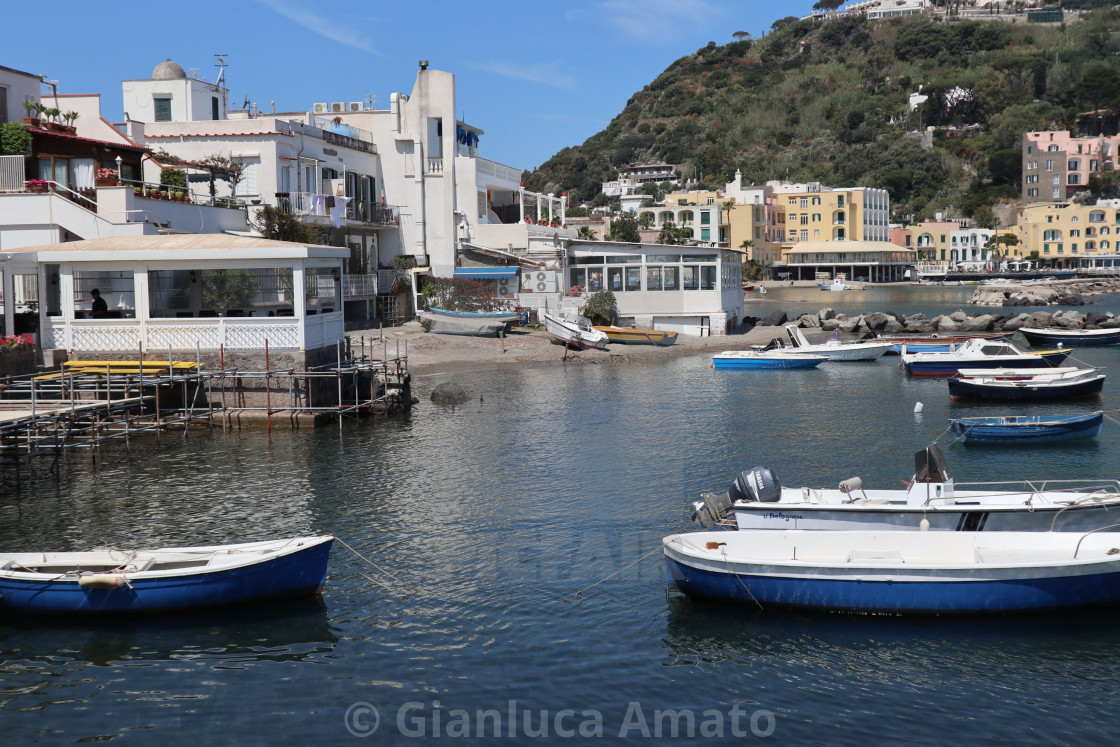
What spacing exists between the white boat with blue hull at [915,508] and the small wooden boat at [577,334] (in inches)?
1330

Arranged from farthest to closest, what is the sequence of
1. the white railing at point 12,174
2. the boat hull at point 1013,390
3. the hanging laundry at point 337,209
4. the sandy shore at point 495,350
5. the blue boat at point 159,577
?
the hanging laundry at point 337,209
the sandy shore at point 495,350
the boat hull at point 1013,390
the white railing at point 12,174
the blue boat at point 159,577

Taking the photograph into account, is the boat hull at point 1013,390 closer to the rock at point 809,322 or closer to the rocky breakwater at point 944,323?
the rocky breakwater at point 944,323

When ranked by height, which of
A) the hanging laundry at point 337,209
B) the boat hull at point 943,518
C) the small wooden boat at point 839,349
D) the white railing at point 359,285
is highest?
the hanging laundry at point 337,209

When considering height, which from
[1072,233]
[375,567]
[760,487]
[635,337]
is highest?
[1072,233]

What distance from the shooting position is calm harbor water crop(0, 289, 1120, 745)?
1227 cm

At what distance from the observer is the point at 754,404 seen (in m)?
36.3

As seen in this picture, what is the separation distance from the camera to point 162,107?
5256 centimetres

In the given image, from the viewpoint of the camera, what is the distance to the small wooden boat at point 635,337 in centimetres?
5356

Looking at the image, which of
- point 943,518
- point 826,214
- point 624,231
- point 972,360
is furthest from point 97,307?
point 826,214

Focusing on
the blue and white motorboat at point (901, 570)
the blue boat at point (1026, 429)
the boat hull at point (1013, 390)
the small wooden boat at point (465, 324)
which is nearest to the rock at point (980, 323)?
the boat hull at point (1013, 390)

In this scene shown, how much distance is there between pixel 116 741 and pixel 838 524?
437 inches

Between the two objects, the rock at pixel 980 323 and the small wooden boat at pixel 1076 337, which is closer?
the small wooden boat at pixel 1076 337

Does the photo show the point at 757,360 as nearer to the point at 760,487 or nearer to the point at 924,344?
the point at 924,344

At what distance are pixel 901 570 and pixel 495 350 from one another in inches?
1427
